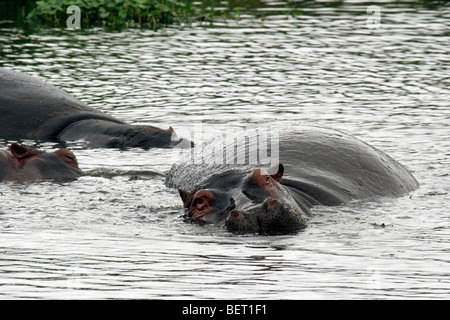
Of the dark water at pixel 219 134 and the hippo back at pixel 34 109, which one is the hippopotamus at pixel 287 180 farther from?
the hippo back at pixel 34 109

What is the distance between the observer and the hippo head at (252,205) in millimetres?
7789

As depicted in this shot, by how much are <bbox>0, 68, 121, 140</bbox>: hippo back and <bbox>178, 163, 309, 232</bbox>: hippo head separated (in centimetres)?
573

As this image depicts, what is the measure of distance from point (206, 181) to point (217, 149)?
5.57 feet

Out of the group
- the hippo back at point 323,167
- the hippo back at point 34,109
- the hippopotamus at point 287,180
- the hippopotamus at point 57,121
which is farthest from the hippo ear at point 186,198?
the hippo back at point 34,109

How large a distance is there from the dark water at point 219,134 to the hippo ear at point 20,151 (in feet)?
1.30

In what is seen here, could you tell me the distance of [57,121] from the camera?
13844mm

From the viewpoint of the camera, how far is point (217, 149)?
398 inches

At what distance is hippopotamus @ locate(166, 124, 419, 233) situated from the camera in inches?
310

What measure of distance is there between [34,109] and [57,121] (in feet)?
1.26
